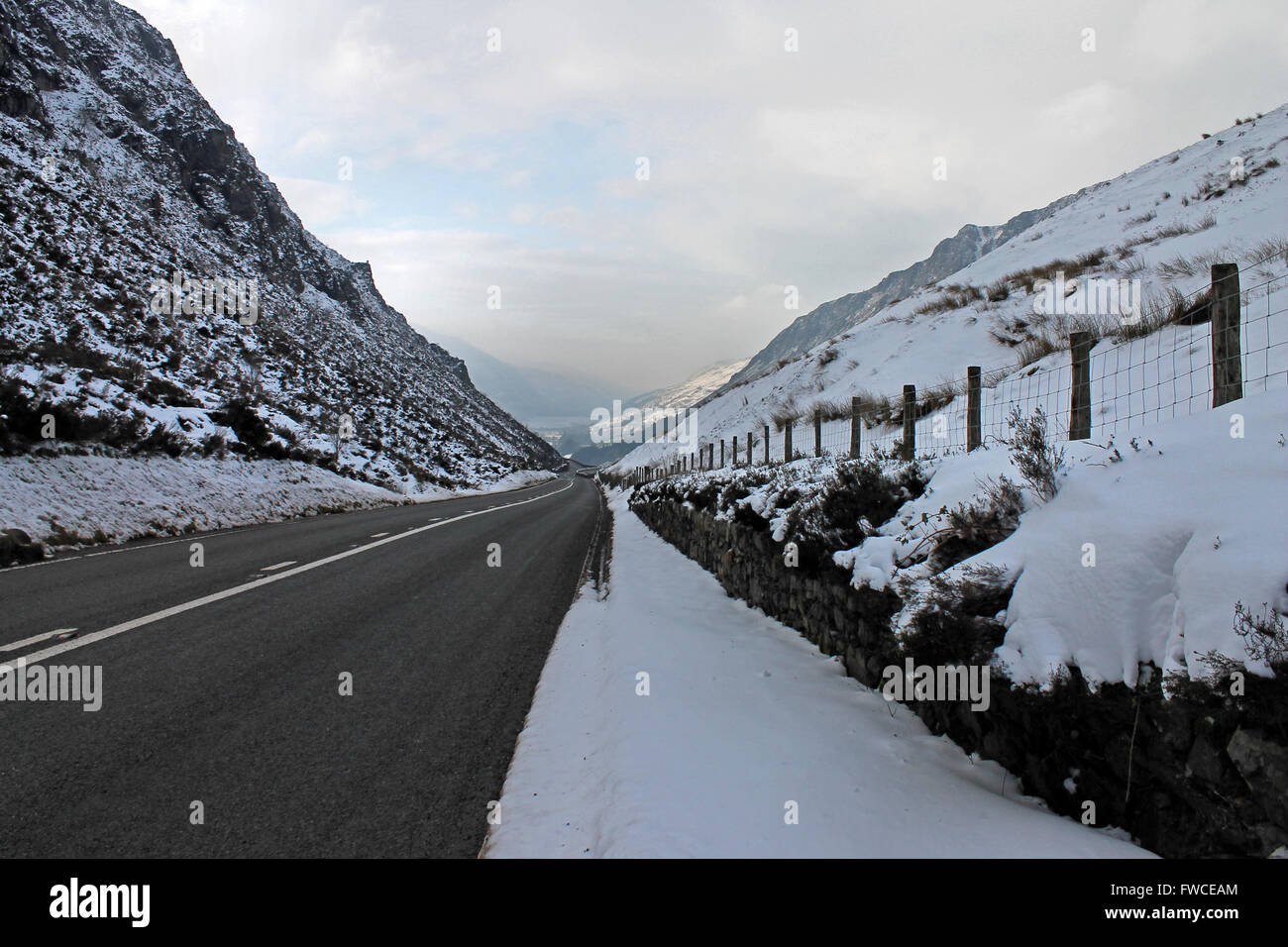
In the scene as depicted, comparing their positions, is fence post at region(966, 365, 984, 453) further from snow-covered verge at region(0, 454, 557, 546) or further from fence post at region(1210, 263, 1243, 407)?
snow-covered verge at region(0, 454, 557, 546)

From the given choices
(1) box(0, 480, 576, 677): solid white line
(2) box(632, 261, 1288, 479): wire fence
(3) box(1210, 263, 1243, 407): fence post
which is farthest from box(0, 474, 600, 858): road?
(3) box(1210, 263, 1243, 407): fence post

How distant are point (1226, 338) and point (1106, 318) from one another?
13180 millimetres

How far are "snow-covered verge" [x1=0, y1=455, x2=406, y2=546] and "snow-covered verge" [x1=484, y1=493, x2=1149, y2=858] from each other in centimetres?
1013

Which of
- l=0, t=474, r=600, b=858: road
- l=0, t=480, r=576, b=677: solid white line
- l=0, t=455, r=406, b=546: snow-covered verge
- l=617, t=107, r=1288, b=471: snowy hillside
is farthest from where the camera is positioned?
l=0, t=455, r=406, b=546: snow-covered verge

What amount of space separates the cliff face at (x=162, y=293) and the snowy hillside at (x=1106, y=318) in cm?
1738

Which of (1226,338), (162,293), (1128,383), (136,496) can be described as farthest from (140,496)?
(162,293)

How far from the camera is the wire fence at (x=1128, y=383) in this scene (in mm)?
5004

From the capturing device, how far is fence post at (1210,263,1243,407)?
12.7 feet

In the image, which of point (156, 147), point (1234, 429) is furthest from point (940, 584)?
point (156, 147)

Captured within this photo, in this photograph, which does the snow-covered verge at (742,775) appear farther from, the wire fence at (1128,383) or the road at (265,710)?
the wire fence at (1128,383)

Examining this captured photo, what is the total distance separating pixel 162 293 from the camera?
36500mm

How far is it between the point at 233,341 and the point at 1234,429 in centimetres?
4588
